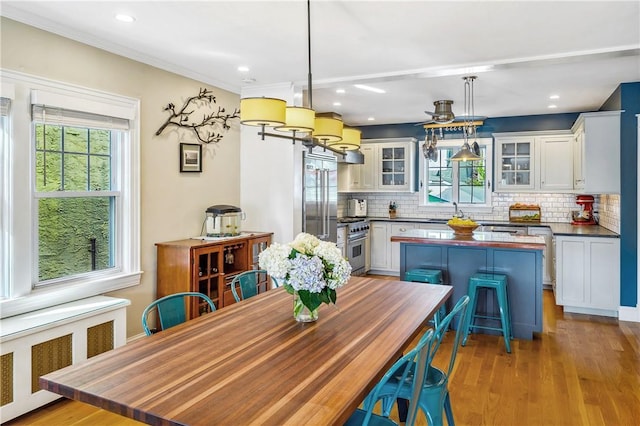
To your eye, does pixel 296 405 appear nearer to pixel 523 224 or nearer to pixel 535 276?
pixel 535 276

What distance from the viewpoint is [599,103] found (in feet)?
19.6

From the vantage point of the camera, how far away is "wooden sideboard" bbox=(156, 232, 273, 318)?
13.0 ft

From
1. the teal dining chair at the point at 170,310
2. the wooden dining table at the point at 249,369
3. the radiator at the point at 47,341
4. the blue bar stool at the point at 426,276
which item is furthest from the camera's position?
the blue bar stool at the point at 426,276

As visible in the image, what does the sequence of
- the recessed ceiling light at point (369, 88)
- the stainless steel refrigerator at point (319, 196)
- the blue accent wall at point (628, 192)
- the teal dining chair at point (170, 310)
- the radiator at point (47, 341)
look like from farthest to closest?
the stainless steel refrigerator at point (319, 196)
the recessed ceiling light at point (369, 88)
the blue accent wall at point (628, 192)
the radiator at point (47, 341)
the teal dining chair at point (170, 310)

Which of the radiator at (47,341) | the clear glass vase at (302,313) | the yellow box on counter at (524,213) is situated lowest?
the radiator at (47,341)

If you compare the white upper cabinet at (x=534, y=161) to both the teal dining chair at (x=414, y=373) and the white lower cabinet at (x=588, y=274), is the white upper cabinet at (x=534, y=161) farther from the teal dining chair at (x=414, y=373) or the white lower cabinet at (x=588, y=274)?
the teal dining chair at (x=414, y=373)

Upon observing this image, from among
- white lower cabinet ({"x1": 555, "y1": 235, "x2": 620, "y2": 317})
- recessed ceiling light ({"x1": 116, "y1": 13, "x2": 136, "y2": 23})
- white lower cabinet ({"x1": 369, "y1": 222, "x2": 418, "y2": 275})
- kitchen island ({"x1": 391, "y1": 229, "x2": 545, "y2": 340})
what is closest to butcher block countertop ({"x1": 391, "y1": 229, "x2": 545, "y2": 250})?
kitchen island ({"x1": 391, "y1": 229, "x2": 545, "y2": 340})

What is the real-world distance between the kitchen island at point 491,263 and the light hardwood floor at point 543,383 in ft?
0.87

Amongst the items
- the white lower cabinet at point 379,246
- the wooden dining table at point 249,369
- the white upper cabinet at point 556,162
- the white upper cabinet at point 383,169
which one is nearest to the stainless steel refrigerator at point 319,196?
the white lower cabinet at point 379,246

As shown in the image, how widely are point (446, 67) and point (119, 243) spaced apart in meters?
3.37

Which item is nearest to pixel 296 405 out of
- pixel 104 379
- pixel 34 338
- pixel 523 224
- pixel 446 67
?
pixel 104 379

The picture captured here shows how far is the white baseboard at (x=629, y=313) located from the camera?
4.79 meters

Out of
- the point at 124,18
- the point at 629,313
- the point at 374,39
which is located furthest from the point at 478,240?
the point at 124,18

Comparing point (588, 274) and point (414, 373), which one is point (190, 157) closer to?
point (414, 373)
